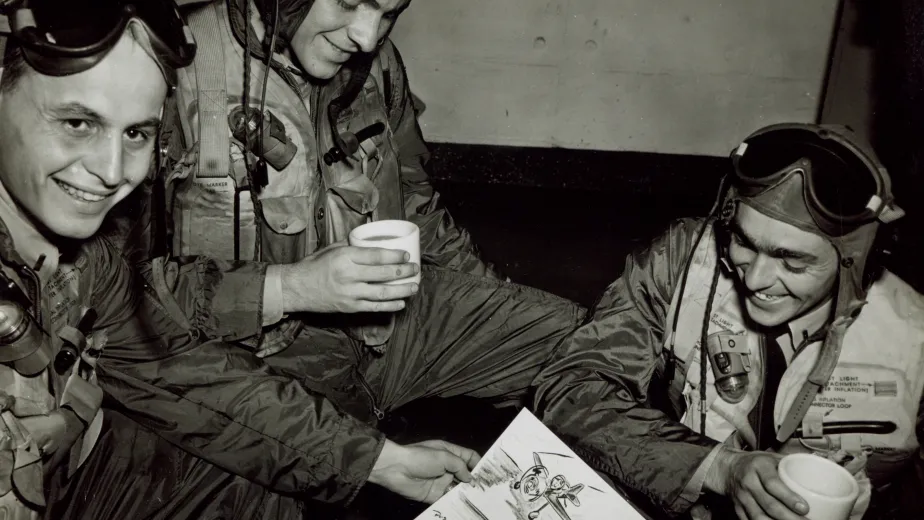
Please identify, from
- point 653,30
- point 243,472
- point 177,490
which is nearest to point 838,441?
point 243,472

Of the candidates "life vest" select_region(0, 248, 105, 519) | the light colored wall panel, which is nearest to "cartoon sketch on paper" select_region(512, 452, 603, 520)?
"life vest" select_region(0, 248, 105, 519)

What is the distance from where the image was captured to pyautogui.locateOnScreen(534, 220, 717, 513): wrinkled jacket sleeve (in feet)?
5.67

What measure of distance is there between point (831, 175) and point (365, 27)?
1.48 m

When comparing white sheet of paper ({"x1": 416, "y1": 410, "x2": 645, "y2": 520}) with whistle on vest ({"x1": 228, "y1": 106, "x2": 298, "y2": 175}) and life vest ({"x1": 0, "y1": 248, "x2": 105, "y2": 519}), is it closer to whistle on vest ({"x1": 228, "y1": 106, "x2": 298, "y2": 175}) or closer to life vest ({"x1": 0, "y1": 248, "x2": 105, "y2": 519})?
life vest ({"x1": 0, "y1": 248, "x2": 105, "y2": 519})

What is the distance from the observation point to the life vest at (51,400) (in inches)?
55.7

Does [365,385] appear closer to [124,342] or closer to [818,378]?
[124,342]

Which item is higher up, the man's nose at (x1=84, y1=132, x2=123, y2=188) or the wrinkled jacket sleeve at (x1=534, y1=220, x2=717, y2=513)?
the man's nose at (x1=84, y1=132, x2=123, y2=188)

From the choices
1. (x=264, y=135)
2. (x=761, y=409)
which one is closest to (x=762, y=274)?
(x=761, y=409)

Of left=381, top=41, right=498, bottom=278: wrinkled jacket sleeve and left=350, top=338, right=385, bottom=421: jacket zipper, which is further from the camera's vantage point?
left=381, top=41, right=498, bottom=278: wrinkled jacket sleeve

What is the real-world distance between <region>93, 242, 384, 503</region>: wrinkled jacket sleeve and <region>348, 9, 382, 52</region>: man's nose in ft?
3.38

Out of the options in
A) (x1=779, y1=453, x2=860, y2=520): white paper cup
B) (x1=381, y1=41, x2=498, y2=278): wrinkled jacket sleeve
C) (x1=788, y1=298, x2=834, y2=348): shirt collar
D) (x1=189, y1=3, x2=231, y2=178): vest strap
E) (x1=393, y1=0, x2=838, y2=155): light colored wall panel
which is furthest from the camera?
(x1=393, y1=0, x2=838, y2=155): light colored wall panel

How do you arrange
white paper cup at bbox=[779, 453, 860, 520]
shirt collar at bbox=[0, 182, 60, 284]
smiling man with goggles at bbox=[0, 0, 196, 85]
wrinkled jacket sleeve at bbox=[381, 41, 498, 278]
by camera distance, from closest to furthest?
white paper cup at bbox=[779, 453, 860, 520], smiling man with goggles at bbox=[0, 0, 196, 85], shirt collar at bbox=[0, 182, 60, 284], wrinkled jacket sleeve at bbox=[381, 41, 498, 278]

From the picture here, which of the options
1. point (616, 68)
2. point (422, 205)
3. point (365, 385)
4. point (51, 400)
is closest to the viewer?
point (51, 400)

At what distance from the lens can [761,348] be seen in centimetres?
198
